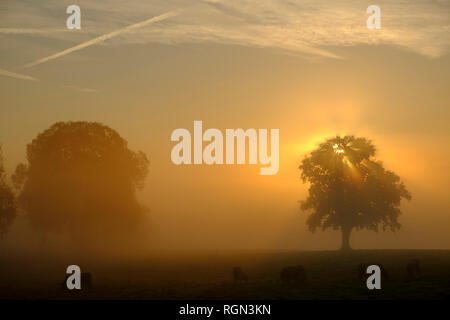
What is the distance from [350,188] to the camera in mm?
74812

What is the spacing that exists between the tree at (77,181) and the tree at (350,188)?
884 inches

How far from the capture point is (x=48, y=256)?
74312 mm

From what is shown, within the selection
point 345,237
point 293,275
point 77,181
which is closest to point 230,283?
point 293,275

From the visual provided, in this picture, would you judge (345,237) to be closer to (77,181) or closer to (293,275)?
(77,181)

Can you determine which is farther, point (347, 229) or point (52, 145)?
point (347, 229)

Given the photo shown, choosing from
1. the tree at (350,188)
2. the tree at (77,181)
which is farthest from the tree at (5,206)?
the tree at (350,188)

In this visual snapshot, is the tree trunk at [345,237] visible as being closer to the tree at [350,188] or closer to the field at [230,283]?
the tree at [350,188]

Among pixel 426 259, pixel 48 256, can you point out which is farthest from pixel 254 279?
pixel 48 256

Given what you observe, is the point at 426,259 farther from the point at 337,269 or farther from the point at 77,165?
the point at 77,165

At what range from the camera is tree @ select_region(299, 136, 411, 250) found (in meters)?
74.5

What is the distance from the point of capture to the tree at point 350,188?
7450cm
